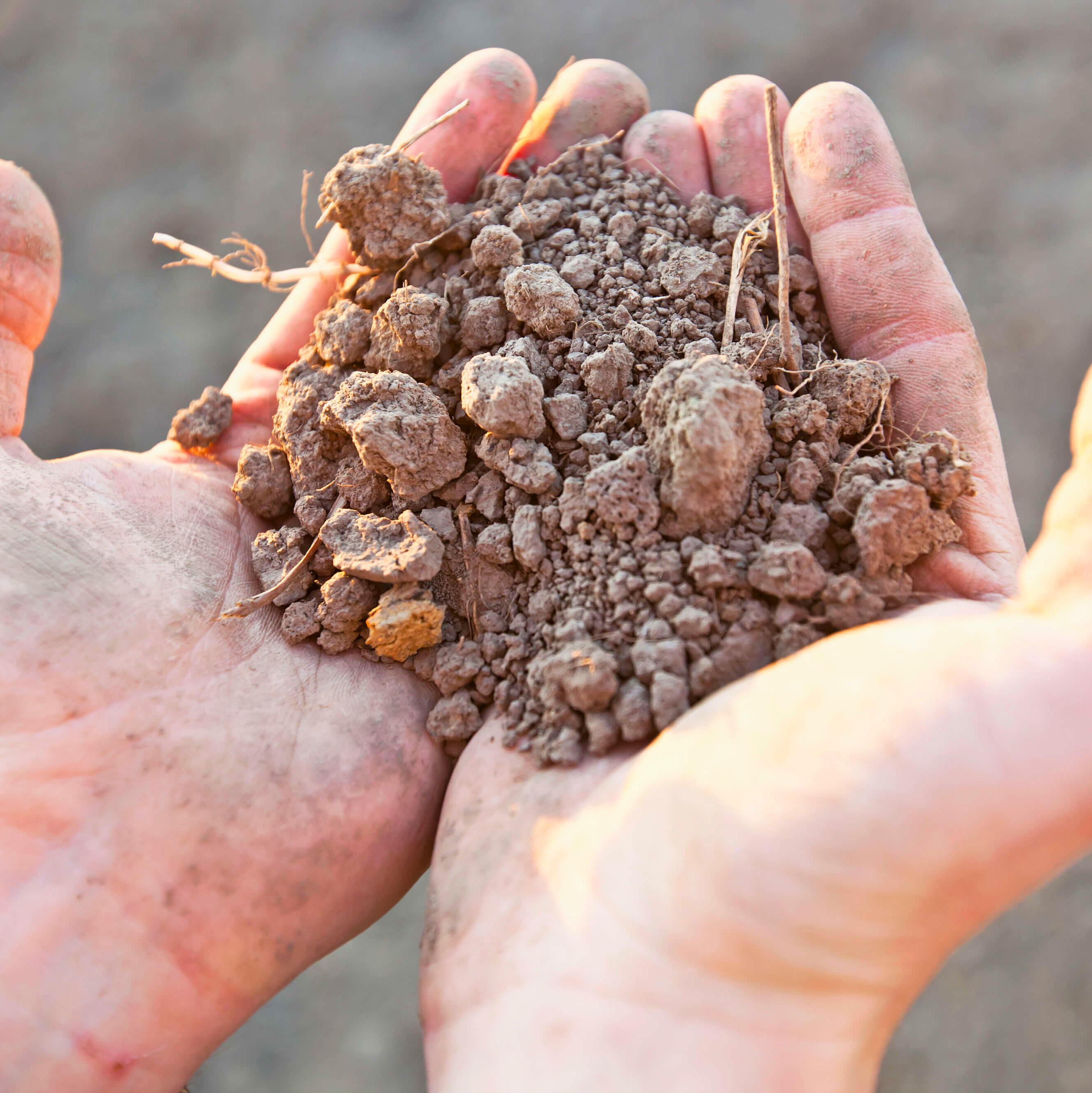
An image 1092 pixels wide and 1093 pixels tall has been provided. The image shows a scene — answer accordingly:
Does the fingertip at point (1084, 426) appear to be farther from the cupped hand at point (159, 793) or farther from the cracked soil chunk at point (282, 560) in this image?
the cracked soil chunk at point (282, 560)

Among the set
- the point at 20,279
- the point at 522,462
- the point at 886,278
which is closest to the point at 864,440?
the point at 886,278

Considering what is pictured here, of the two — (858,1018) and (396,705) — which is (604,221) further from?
(858,1018)

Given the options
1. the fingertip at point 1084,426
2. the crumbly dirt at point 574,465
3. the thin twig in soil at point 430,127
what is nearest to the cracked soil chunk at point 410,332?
the crumbly dirt at point 574,465

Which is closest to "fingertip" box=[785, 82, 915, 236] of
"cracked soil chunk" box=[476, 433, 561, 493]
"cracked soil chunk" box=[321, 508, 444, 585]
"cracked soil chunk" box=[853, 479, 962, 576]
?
"cracked soil chunk" box=[853, 479, 962, 576]

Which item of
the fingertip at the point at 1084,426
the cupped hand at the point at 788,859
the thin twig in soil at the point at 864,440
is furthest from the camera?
the thin twig in soil at the point at 864,440

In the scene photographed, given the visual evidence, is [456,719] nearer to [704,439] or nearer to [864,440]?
[704,439]
